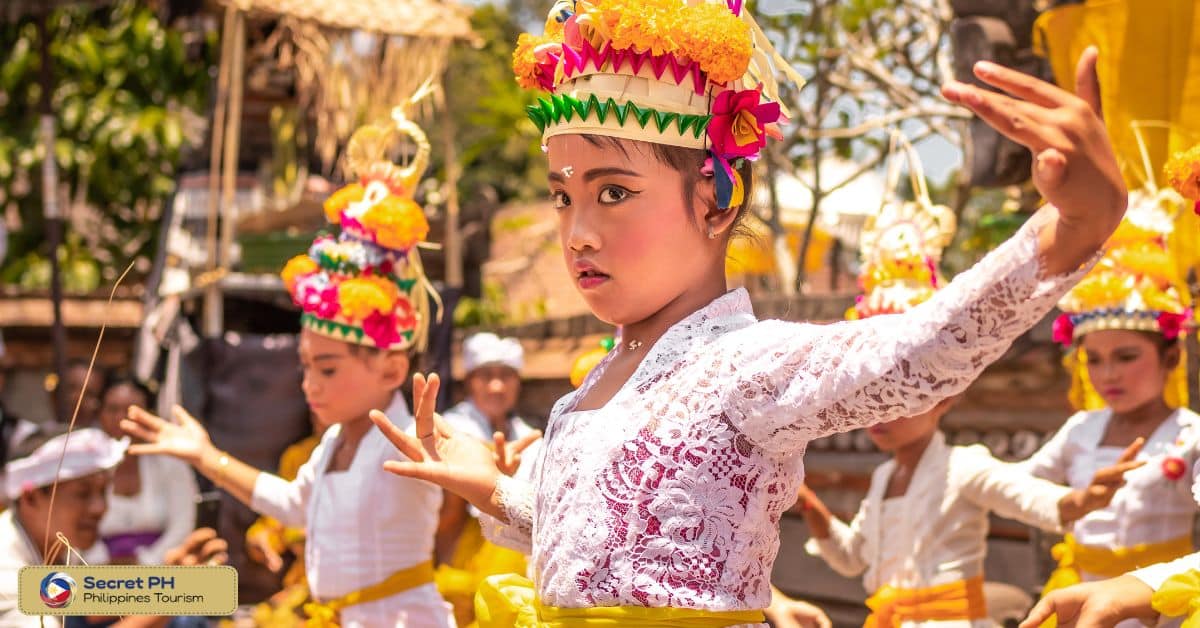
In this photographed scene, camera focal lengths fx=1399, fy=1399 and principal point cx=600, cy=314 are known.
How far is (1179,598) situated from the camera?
8.04ft

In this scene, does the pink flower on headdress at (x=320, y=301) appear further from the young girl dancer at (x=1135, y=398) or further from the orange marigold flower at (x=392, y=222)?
the young girl dancer at (x=1135, y=398)

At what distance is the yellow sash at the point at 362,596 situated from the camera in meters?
3.95

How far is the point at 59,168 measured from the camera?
39.7 ft

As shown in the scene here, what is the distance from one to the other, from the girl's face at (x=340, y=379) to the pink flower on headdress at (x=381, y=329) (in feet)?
0.16

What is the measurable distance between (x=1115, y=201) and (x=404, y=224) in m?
2.78

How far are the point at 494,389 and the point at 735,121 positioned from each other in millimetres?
4517

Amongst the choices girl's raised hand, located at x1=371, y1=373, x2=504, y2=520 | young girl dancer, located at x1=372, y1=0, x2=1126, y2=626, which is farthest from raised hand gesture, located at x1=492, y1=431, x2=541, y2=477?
young girl dancer, located at x1=372, y1=0, x2=1126, y2=626

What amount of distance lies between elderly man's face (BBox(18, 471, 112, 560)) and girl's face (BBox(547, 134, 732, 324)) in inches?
105

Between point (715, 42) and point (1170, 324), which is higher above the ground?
point (715, 42)

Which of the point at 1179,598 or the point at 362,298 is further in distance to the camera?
the point at 362,298

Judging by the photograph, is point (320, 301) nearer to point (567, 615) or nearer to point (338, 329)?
point (338, 329)

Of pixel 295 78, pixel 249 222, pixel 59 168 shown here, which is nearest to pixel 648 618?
pixel 249 222

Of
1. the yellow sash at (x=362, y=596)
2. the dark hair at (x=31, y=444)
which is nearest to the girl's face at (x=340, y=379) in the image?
the yellow sash at (x=362, y=596)

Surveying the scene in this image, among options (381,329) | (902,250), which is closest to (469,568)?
(381,329)
